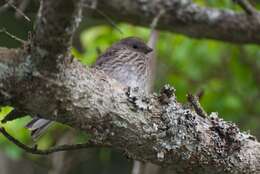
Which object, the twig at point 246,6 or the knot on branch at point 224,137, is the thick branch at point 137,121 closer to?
the knot on branch at point 224,137

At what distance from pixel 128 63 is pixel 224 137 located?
1889 mm

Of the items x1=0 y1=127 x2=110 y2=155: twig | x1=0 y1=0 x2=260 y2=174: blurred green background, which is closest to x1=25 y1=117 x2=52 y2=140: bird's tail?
x1=0 y1=127 x2=110 y2=155: twig

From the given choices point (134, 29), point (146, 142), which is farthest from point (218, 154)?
point (134, 29)

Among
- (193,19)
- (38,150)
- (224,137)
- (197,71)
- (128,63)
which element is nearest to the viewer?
(38,150)

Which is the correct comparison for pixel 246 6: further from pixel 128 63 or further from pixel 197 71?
pixel 197 71

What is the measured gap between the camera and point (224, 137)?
265 centimetres

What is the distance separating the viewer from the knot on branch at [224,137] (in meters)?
2.62

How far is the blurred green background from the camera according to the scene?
5.13m

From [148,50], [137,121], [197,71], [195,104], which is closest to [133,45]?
[148,50]

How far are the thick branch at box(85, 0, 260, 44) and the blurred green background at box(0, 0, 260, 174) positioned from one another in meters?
0.72

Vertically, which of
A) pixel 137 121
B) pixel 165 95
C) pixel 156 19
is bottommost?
pixel 137 121

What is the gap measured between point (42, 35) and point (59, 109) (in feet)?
0.97

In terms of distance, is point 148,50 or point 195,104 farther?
point 148,50

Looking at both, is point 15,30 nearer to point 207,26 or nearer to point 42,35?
point 207,26
